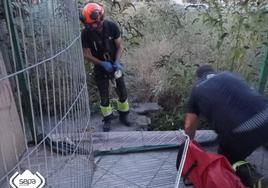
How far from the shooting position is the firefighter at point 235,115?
306cm

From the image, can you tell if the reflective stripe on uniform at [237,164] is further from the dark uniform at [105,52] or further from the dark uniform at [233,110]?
the dark uniform at [105,52]

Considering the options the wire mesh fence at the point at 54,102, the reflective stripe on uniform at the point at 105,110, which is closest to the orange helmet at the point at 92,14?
the reflective stripe on uniform at the point at 105,110

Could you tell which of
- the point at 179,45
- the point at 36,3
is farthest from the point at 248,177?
the point at 179,45

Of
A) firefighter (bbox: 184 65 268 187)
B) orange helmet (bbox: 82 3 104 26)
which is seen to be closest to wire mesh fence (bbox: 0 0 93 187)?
firefighter (bbox: 184 65 268 187)

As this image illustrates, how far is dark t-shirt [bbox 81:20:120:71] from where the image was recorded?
14.7 ft

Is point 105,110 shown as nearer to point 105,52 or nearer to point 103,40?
point 105,52

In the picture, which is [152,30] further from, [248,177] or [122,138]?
[248,177]

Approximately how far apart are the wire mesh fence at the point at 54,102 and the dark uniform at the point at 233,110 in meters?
0.97

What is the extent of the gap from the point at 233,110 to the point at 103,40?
1.91m

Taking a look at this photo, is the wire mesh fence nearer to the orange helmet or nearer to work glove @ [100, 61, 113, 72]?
the orange helmet

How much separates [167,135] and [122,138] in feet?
1.45

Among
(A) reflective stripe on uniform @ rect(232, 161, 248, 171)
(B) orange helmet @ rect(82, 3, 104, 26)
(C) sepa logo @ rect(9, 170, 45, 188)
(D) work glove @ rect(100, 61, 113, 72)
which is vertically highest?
(B) orange helmet @ rect(82, 3, 104, 26)

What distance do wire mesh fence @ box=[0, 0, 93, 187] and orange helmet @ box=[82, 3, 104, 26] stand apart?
4.14 feet

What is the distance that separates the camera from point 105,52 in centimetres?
460
